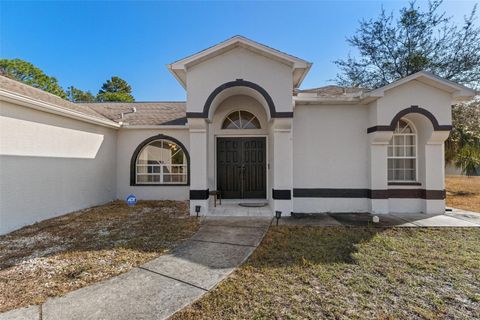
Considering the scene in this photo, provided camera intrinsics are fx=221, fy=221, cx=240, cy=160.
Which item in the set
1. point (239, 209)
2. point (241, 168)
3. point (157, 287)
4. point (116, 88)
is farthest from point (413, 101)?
point (116, 88)

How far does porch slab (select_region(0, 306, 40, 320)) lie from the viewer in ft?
8.34

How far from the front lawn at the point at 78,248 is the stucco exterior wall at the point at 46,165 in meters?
0.54

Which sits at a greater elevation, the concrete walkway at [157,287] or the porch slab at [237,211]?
the porch slab at [237,211]

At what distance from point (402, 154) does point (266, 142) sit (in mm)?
4709

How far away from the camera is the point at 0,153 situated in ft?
18.2

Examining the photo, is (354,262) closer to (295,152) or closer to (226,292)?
(226,292)

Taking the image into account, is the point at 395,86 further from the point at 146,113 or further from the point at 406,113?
the point at 146,113

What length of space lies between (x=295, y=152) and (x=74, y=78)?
43.3 metres

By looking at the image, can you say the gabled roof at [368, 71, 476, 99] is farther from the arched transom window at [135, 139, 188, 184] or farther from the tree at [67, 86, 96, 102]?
the tree at [67, 86, 96, 102]

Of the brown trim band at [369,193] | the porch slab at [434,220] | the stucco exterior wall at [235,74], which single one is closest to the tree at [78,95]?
the stucco exterior wall at [235,74]

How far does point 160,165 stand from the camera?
10.1 m

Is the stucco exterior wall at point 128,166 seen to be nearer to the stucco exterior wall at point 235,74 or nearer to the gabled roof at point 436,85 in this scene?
the stucco exterior wall at point 235,74

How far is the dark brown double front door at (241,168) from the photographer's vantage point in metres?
8.73

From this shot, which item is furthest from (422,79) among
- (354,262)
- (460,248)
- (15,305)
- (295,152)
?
(15,305)
